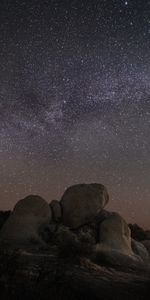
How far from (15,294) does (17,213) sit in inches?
1028

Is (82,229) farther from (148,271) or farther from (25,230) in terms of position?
(148,271)

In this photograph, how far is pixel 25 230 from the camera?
38281mm

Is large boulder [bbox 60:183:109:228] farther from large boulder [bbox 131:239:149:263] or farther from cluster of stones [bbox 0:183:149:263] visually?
large boulder [bbox 131:239:149:263]

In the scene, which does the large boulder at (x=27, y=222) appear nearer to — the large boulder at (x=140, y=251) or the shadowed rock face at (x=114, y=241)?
the shadowed rock face at (x=114, y=241)

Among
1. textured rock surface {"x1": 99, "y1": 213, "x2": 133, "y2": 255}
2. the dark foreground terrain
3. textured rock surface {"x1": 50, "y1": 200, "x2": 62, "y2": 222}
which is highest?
the dark foreground terrain

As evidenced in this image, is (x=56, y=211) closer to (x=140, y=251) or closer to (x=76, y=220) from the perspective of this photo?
(x=76, y=220)

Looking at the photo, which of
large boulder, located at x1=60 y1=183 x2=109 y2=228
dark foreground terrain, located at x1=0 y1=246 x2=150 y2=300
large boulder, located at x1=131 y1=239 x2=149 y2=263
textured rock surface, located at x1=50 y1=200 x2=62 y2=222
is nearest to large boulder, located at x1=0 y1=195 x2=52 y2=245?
textured rock surface, located at x1=50 y1=200 x2=62 y2=222

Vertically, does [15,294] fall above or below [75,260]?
above

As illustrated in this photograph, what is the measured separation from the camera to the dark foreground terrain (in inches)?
611

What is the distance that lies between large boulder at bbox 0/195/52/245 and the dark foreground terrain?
275 inches

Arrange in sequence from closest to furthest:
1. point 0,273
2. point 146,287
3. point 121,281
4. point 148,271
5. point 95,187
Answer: point 0,273, point 146,287, point 121,281, point 148,271, point 95,187

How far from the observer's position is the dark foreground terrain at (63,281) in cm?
1551

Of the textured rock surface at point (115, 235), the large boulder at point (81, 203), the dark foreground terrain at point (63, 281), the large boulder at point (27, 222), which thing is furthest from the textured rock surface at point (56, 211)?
the dark foreground terrain at point (63, 281)

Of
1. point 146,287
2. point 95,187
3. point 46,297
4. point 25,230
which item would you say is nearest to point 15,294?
point 46,297
